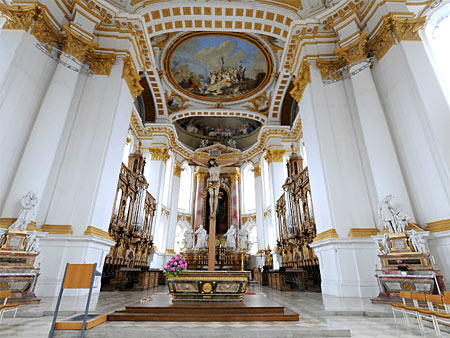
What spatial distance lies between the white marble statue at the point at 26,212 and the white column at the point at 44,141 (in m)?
0.26

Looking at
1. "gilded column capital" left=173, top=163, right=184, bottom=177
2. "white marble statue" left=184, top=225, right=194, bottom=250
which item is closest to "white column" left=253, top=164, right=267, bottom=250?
"white marble statue" left=184, top=225, right=194, bottom=250

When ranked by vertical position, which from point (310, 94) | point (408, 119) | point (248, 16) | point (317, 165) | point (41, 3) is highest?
point (248, 16)

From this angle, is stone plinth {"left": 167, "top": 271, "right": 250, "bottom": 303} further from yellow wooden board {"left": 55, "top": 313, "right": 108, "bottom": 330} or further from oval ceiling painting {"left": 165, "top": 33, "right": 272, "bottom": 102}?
oval ceiling painting {"left": 165, "top": 33, "right": 272, "bottom": 102}

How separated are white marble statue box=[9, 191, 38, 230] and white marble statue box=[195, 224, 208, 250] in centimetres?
1173

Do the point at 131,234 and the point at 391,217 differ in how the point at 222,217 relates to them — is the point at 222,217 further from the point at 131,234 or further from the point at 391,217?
the point at 391,217

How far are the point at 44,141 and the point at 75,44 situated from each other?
3640 mm

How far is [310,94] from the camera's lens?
912 centimetres

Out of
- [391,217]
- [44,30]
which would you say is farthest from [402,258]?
[44,30]

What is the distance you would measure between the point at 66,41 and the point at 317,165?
935 cm

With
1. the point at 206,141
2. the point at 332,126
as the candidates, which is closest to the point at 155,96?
the point at 206,141

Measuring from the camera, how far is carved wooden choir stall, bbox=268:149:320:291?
9898 mm

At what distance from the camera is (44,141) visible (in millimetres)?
7129

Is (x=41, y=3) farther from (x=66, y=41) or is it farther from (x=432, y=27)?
(x=432, y=27)

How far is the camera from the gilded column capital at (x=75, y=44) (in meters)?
8.31
